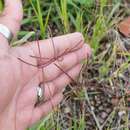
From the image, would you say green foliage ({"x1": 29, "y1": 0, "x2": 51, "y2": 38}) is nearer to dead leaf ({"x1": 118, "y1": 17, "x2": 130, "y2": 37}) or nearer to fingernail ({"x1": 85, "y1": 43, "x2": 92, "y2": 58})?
fingernail ({"x1": 85, "y1": 43, "x2": 92, "y2": 58})

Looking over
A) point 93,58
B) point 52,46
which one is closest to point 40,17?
point 52,46

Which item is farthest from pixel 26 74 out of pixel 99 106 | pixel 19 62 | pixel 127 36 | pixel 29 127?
pixel 127 36

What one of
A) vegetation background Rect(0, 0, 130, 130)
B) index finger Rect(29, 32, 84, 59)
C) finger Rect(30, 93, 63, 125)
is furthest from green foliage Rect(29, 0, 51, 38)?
finger Rect(30, 93, 63, 125)

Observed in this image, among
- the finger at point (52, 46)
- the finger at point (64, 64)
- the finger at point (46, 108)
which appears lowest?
the finger at point (46, 108)

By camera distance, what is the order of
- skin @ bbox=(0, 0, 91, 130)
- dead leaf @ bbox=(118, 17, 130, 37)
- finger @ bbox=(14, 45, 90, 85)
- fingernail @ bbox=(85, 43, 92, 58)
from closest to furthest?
skin @ bbox=(0, 0, 91, 130) → finger @ bbox=(14, 45, 90, 85) → fingernail @ bbox=(85, 43, 92, 58) → dead leaf @ bbox=(118, 17, 130, 37)

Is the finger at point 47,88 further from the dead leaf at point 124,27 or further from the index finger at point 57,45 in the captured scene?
the dead leaf at point 124,27

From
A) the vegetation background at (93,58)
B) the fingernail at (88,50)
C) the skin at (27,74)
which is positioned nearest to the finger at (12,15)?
the skin at (27,74)
